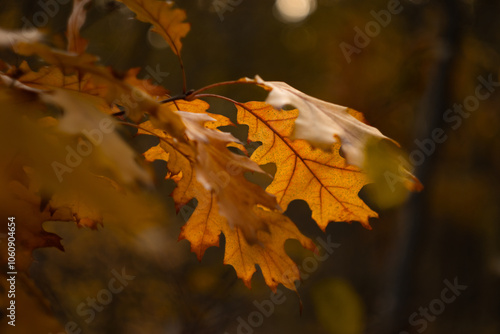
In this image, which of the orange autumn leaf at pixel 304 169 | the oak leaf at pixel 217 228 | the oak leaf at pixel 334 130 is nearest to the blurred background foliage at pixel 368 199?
the oak leaf at pixel 217 228

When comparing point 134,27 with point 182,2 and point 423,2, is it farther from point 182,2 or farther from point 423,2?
point 423,2

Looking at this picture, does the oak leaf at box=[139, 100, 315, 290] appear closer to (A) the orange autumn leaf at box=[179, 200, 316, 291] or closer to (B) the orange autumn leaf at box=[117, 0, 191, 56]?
(A) the orange autumn leaf at box=[179, 200, 316, 291]

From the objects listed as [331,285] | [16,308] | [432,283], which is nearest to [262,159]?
[16,308]

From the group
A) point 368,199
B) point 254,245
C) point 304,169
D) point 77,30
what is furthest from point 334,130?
point 368,199

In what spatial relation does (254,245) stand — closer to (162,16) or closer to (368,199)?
(162,16)

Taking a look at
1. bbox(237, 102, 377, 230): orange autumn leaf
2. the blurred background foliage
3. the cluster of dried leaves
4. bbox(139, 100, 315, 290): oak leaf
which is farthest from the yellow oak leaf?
the blurred background foliage

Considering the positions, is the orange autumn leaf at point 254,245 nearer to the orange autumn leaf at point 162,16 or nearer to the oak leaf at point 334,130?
the oak leaf at point 334,130
